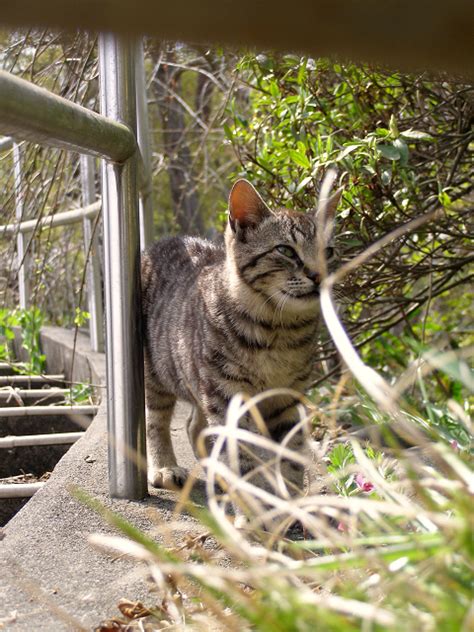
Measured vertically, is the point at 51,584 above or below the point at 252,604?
below

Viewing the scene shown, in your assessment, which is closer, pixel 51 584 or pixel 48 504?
pixel 51 584

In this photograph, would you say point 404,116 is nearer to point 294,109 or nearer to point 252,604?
point 294,109

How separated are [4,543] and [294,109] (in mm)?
2118

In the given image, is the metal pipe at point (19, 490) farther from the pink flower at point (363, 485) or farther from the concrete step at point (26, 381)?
the concrete step at point (26, 381)

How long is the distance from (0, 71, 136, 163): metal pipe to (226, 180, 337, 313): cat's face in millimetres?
838

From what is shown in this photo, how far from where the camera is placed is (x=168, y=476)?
2.85 meters

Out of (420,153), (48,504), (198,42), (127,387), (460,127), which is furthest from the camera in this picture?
(420,153)

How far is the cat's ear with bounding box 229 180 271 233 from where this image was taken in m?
3.04

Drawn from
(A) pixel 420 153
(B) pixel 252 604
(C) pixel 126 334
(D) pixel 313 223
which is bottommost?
(B) pixel 252 604

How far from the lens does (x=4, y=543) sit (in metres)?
1.90

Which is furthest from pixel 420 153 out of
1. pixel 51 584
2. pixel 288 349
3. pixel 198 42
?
pixel 198 42

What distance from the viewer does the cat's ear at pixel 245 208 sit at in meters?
3.04

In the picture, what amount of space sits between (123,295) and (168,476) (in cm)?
79

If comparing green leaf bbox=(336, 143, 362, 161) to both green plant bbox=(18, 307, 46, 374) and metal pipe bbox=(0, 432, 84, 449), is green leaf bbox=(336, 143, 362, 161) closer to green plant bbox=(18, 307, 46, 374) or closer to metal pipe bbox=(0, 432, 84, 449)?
metal pipe bbox=(0, 432, 84, 449)
